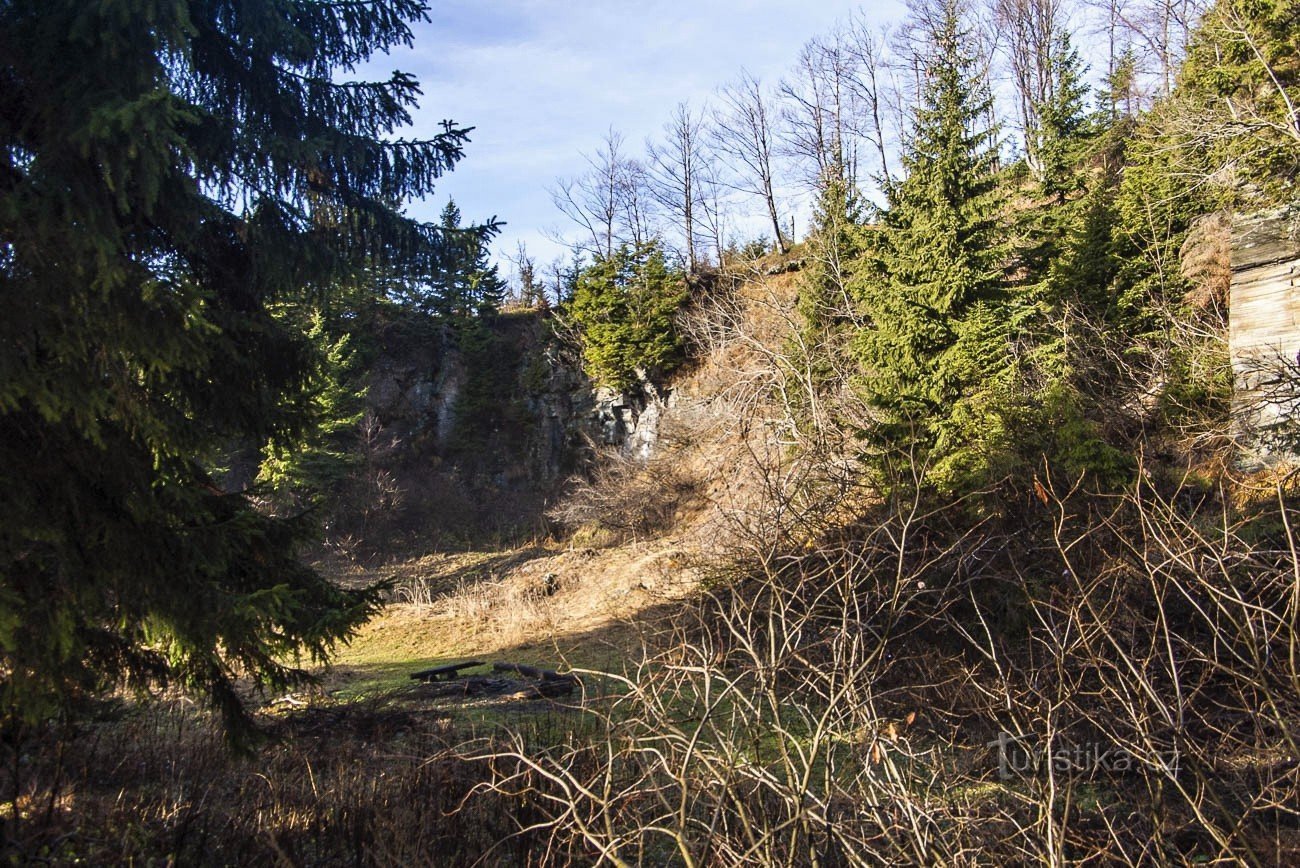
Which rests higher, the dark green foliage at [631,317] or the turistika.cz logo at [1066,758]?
the dark green foliage at [631,317]

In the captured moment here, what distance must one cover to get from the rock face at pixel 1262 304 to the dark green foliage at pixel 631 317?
14.4 metres

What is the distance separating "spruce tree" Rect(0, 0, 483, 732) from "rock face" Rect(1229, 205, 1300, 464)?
37.8 feet

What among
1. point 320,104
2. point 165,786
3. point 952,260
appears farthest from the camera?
point 952,260

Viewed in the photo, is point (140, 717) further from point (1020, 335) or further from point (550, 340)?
point (550, 340)

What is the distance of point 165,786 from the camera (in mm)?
5242

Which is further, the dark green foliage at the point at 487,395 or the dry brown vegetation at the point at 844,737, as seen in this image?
the dark green foliage at the point at 487,395

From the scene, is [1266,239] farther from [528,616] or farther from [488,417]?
[488,417]

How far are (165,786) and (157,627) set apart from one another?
136 cm

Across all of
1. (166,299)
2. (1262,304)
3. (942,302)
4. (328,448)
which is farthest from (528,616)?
(1262,304)

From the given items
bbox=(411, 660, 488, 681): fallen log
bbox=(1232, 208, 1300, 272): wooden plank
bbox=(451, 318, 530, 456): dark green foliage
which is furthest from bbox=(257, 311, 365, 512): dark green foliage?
bbox=(1232, 208, 1300, 272): wooden plank

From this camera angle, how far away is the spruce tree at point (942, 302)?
11.2 m

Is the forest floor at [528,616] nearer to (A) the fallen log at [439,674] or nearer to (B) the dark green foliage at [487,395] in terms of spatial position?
(A) the fallen log at [439,674]

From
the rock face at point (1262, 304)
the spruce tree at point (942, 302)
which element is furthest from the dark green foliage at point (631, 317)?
the rock face at point (1262, 304)

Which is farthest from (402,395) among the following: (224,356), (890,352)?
(224,356)
